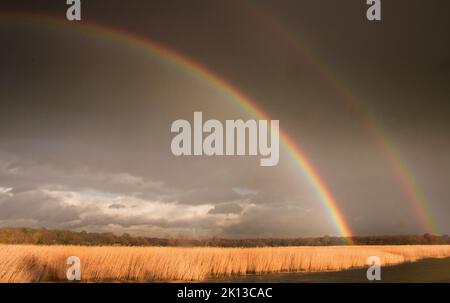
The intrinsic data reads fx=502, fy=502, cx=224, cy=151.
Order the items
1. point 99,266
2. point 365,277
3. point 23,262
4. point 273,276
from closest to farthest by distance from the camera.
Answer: point 23,262 → point 99,266 → point 273,276 → point 365,277

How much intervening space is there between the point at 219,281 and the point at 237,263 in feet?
8.90

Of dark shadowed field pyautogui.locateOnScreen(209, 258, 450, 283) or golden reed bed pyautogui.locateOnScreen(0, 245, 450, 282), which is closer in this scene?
golden reed bed pyautogui.locateOnScreen(0, 245, 450, 282)

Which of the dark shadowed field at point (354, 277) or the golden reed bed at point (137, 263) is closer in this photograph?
the golden reed bed at point (137, 263)

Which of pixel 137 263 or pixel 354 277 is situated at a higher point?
pixel 137 263

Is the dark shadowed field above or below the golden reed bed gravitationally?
below

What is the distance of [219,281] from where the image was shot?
2317 cm

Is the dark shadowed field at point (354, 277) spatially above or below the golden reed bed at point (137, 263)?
below

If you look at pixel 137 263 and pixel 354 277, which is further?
pixel 354 277

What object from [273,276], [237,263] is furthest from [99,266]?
[273,276]
